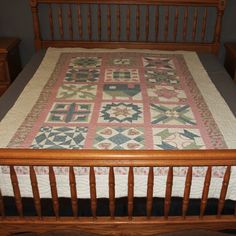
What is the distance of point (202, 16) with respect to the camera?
316 cm

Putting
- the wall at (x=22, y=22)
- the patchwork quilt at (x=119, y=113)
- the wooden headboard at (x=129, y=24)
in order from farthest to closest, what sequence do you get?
the wall at (x=22, y=22)
the wooden headboard at (x=129, y=24)
the patchwork quilt at (x=119, y=113)

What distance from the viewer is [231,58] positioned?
3107 millimetres

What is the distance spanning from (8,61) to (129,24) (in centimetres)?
113

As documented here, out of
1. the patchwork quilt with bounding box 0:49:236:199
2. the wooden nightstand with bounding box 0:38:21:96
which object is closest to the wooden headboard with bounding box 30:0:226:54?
the wooden nightstand with bounding box 0:38:21:96

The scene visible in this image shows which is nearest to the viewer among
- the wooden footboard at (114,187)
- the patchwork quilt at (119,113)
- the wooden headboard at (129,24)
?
the wooden footboard at (114,187)

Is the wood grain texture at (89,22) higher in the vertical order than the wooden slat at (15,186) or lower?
higher

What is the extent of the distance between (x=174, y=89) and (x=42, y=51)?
1.33 m

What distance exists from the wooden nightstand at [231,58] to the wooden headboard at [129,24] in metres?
0.12

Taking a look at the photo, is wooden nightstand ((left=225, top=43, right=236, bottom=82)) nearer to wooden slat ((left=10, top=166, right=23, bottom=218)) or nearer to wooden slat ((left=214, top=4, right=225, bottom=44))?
wooden slat ((left=214, top=4, right=225, bottom=44))

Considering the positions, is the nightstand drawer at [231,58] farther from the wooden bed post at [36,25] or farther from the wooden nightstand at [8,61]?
the wooden nightstand at [8,61]

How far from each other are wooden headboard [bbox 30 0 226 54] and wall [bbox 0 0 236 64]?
0.12 metres

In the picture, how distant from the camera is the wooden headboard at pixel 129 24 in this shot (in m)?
3.04

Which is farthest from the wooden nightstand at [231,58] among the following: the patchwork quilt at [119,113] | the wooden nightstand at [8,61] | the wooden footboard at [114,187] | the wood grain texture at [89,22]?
the wooden nightstand at [8,61]

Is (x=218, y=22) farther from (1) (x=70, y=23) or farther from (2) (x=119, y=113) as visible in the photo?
(2) (x=119, y=113)
